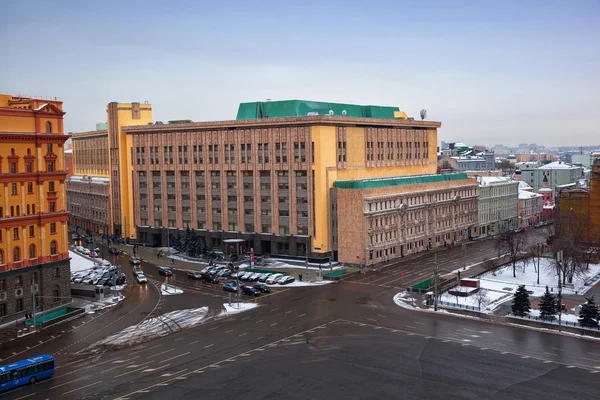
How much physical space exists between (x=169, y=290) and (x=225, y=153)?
34.8 m

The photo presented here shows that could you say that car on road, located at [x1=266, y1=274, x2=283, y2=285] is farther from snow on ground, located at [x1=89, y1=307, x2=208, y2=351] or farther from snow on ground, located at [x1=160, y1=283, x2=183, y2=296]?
snow on ground, located at [x1=89, y1=307, x2=208, y2=351]

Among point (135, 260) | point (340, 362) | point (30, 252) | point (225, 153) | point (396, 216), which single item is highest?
point (225, 153)

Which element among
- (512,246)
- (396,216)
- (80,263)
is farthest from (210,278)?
(512,246)

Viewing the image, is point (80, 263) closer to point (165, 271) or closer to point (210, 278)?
point (165, 271)

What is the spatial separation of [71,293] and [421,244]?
201 ft

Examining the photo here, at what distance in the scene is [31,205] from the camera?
238 feet

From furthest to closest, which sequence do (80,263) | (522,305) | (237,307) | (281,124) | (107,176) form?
(107,176) < (80,263) < (281,124) < (237,307) < (522,305)

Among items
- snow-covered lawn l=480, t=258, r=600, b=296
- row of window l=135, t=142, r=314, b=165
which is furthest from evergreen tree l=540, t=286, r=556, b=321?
row of window l=135, t=142, r=314, b=165

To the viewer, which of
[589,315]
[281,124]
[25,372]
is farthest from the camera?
[281,124]

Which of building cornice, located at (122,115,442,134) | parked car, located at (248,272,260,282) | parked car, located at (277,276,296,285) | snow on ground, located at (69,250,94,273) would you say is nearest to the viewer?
parked car, located at (277,276,296,285)

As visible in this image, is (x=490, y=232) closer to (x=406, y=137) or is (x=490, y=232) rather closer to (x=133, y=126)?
(x=406, y=137)

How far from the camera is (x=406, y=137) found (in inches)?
4786

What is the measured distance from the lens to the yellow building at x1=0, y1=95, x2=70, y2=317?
227 feet

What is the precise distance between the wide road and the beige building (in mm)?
29861
